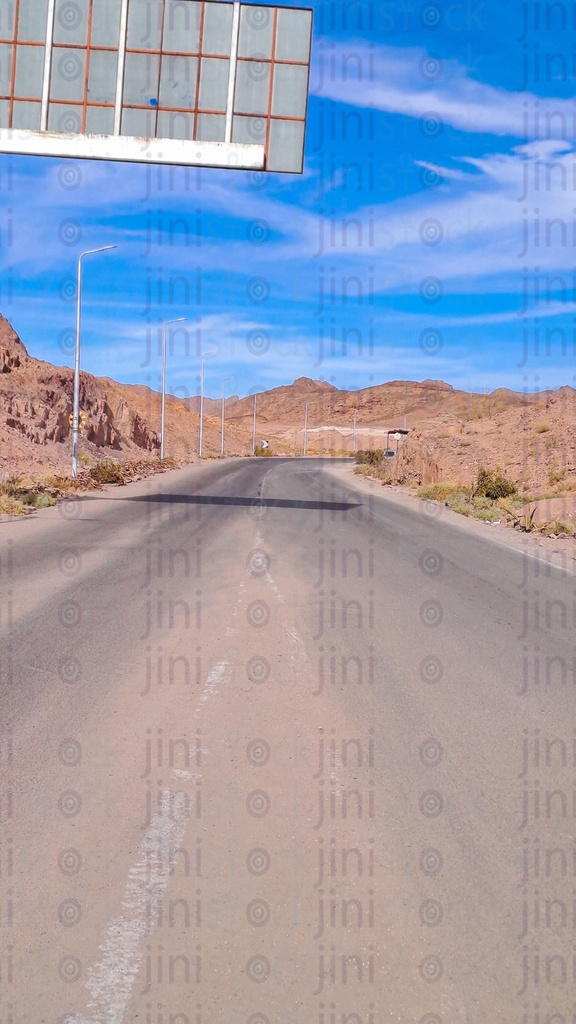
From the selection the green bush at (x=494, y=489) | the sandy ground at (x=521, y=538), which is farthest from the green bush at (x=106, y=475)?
the green bush at (x=494, y=489)

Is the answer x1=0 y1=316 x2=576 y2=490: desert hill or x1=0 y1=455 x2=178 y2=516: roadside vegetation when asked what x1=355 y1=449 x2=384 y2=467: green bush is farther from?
x1=0 y1=455 x2=178 y2=516: roadside vegetation

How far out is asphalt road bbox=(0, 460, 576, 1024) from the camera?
126 inches

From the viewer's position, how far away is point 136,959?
10.8ft

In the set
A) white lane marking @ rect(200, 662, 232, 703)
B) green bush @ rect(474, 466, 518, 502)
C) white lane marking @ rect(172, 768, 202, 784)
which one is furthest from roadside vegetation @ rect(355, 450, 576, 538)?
white lane marking @ rect(172, 768, 202, 784)

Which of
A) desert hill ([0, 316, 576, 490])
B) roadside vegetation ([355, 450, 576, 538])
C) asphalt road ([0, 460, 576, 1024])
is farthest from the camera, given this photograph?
desert hill ([0, 316, 576, 490])

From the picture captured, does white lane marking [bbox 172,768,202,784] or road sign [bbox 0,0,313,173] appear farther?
road sign [bbox 0,0,313,173]

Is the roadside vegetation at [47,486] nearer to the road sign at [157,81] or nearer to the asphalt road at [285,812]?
the road sign at [157,81]

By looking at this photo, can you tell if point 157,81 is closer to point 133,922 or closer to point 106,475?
point 133,922

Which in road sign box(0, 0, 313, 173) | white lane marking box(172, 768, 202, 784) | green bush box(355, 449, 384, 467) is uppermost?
road sign box(0, 0, 313, 173)

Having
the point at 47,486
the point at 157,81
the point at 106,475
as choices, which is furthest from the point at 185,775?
the point at 106,475

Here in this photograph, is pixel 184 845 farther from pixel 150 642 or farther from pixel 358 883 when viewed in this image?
pixel 150 642

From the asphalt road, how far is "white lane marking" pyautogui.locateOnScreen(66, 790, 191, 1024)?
10mm

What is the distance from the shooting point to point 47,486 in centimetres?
3041

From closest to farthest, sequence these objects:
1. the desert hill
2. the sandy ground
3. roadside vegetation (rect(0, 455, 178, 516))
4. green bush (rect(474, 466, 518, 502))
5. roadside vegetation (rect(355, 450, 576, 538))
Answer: the sandy ground < roadside vegetation (rect(355, 450, 576, 538)) < roadside vegetation (rect(0, 455, 178, 516)) < green bush (rect(474, 466, 518, 502)) < the desert hill
